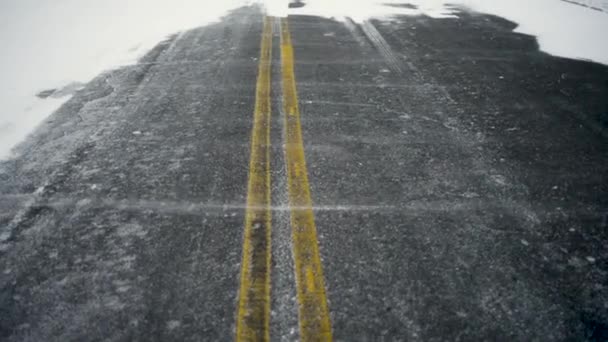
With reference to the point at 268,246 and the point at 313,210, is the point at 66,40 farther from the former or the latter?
the point at 268,246

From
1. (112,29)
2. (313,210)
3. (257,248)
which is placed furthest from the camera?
(112,29)

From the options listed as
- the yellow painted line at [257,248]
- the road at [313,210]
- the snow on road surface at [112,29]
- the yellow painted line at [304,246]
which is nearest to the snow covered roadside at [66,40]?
the snow on road surface at [112,29]

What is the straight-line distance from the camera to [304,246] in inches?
117

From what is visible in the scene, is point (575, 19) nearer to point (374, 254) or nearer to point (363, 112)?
point (363, 112)

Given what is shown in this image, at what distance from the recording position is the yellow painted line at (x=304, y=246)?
7.93 ft

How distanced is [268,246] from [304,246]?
0.77 feet

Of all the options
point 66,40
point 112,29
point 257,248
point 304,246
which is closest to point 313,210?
point 304,246

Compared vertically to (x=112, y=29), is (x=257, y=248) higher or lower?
lower

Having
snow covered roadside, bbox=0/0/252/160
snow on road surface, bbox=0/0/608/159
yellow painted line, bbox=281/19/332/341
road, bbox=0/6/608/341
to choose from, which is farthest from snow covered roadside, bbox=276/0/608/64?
yellow painted line, bbox=281/19/332/341

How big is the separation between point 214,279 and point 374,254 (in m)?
1.01

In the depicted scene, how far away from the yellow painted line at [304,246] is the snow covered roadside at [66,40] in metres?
2.68

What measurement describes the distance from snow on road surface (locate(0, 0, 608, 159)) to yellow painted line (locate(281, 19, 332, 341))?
2701 millimetres

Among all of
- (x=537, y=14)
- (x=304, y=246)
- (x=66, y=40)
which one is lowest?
(x=304, y=246)

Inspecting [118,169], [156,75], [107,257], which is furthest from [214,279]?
[156,75]
